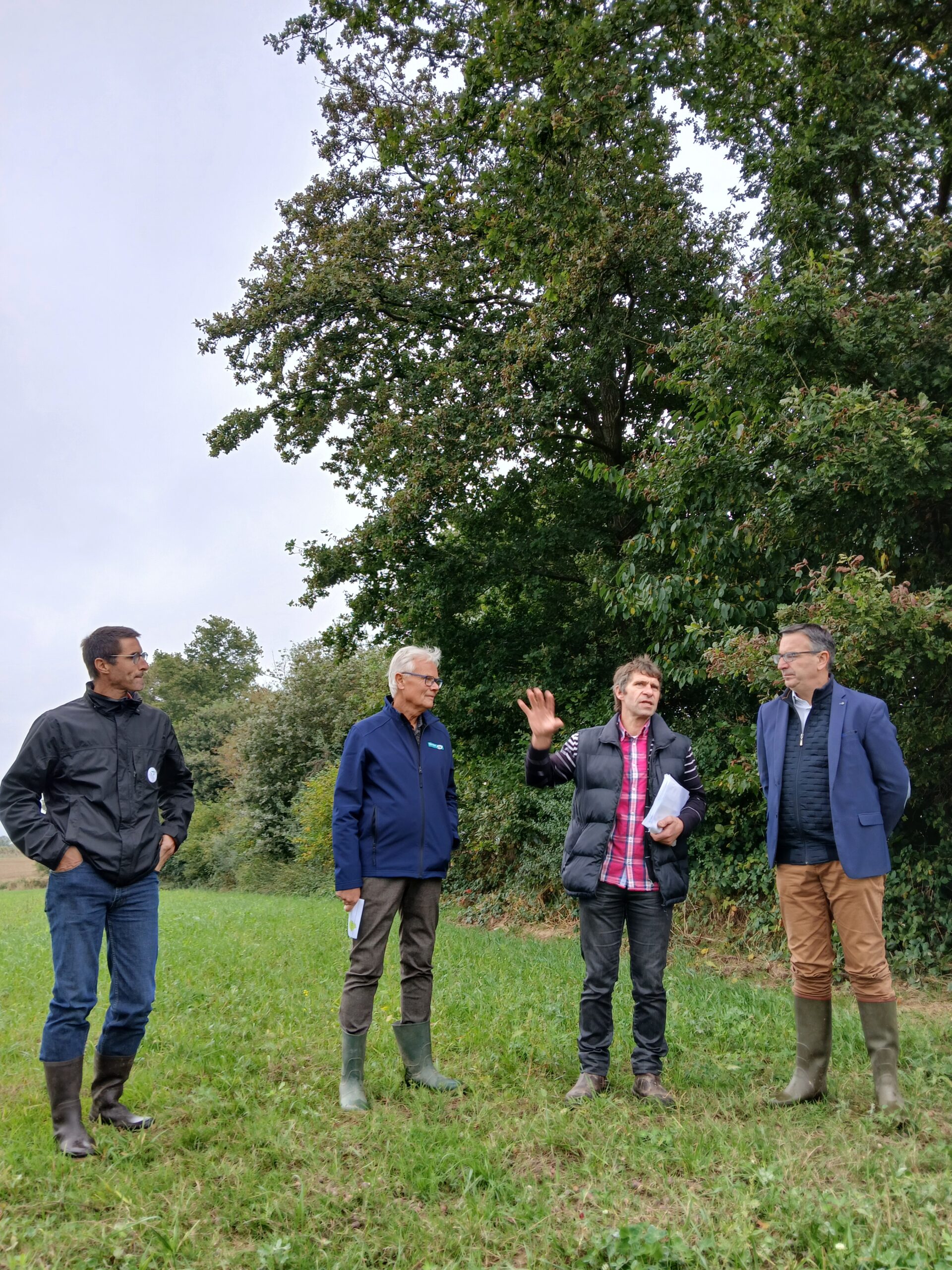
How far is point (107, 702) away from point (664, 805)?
9.16ft

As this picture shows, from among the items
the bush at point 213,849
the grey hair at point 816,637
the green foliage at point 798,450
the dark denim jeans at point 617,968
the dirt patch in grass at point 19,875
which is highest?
the green foliage at point 798,450

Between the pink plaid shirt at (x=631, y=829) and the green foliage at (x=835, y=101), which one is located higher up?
the green foliage at (x=835, y=101)

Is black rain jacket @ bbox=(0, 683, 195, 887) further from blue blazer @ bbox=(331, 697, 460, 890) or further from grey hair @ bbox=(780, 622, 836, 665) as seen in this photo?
grey hair @ bbox=(780, 622, 836, 665)

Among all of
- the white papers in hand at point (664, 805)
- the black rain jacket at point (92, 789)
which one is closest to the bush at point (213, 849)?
the black rain jacket at point (92, 789)

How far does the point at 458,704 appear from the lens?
50.7ft

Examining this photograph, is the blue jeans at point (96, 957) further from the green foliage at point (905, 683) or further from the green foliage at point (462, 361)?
the green foliage at point (462, 361)

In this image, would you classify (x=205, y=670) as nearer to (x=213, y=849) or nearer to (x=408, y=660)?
(x=213, y=849)

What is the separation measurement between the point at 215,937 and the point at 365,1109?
708 centimetres

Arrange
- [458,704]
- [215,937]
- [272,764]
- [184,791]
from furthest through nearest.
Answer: [272,764]
[458,704]
[215,937]
[184,791]

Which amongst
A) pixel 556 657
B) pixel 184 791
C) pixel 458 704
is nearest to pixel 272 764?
pixel 458 704

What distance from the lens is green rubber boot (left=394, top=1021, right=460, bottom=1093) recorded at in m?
4.77

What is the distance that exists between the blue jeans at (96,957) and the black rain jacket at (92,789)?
90 millimetres

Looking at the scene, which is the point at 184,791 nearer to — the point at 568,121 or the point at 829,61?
the point at 568,121

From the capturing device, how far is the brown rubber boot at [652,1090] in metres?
4.44
